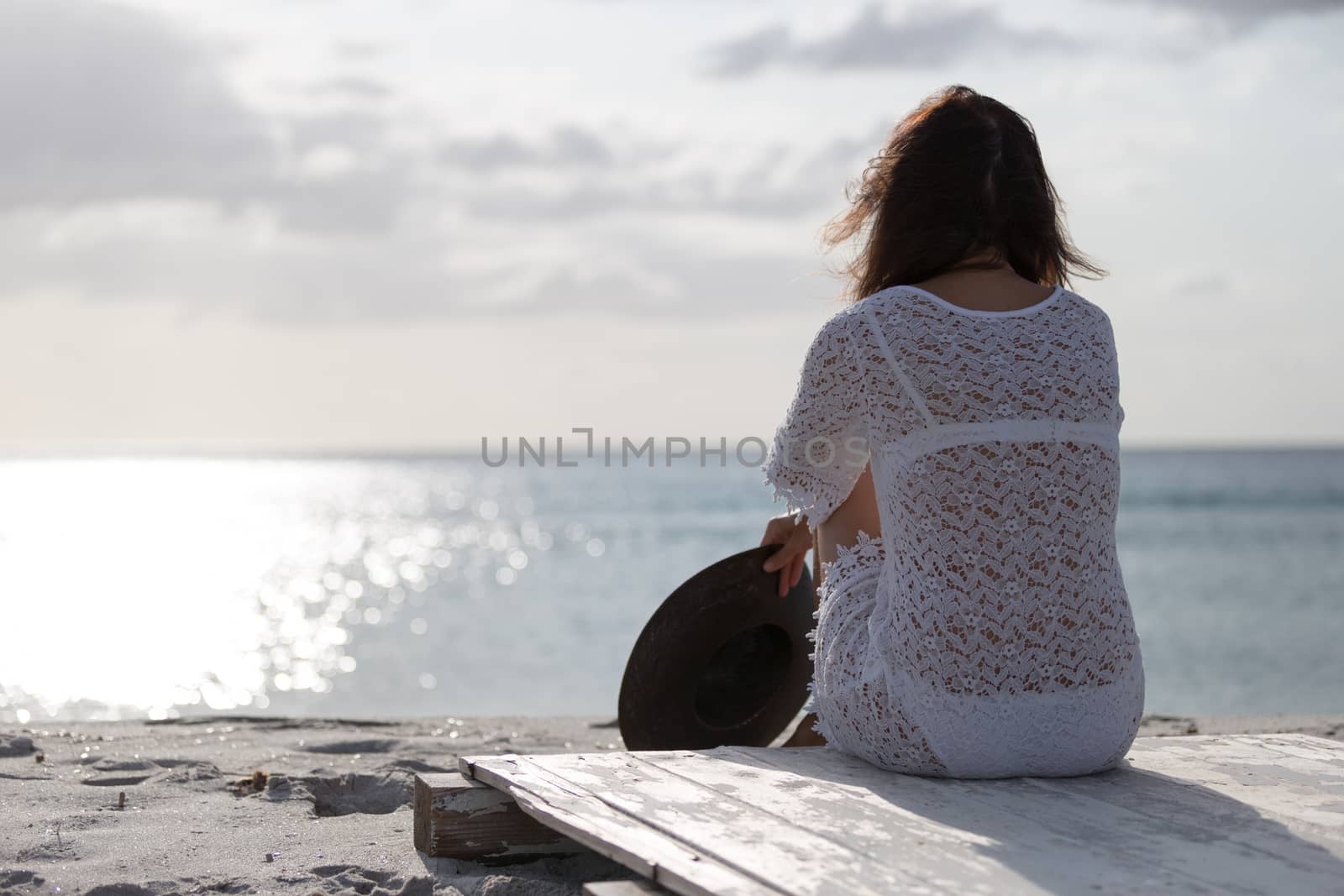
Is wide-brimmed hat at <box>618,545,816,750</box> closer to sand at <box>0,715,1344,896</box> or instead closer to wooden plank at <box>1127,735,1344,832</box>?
sand at <box>0,715,1344,896</box>

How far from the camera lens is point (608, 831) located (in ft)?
7.95

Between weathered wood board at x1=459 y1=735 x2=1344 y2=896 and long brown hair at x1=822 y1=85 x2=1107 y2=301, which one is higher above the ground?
long brown hair at x1=822 y1=85 x2=1107 y2=301

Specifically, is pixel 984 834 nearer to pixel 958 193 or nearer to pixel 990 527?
pixel 990 527

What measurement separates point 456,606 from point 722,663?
61.5 feet

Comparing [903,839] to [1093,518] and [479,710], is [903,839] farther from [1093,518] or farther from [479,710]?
[479,710]

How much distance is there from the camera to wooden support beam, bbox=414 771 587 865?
3012 mm

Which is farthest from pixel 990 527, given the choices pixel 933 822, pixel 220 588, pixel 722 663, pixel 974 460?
pixel 220 588

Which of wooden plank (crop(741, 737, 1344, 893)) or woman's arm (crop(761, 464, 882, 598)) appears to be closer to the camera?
wooden plank (crop(741, 737, 1344, 893))

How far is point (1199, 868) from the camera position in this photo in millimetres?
2180

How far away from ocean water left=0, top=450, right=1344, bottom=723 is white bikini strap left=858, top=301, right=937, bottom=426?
6408 millimetres

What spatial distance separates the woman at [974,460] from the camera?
2.72 metres

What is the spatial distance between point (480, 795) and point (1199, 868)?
63.7 inches

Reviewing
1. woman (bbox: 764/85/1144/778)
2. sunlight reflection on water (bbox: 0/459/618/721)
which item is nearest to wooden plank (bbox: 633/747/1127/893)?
woman (bbox: 764/85/1144/778)

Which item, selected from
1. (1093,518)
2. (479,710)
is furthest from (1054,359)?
(479,710)
